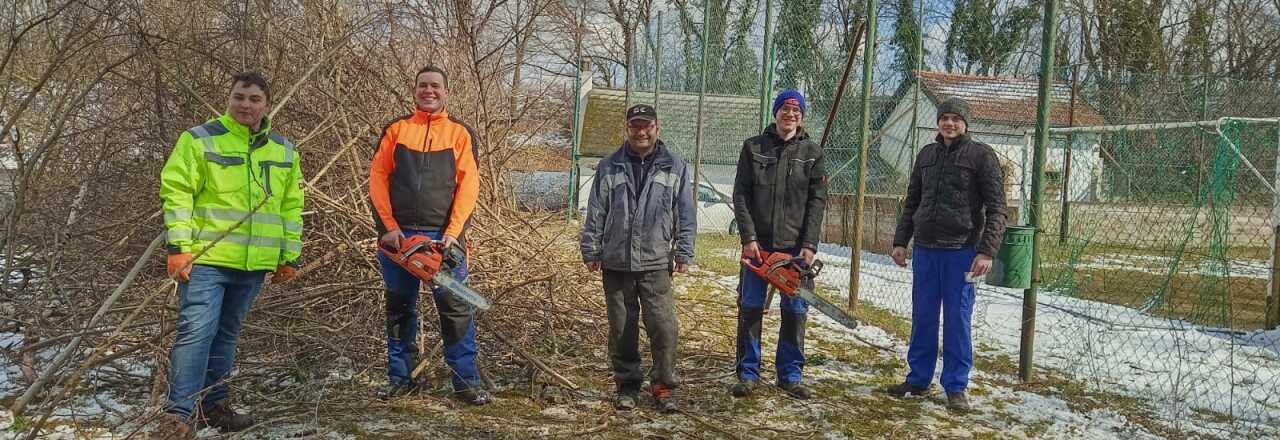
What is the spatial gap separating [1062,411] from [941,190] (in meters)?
1.29

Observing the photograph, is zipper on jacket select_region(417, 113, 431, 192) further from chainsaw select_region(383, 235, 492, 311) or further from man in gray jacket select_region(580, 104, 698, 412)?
man in gray jacket select_region(580, 104, 698, 412)

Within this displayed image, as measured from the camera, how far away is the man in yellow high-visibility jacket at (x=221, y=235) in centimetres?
309

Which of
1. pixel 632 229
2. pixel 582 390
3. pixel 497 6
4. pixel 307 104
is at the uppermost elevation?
pixel 497 6

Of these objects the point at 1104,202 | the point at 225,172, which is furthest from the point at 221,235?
the point at 1104,202

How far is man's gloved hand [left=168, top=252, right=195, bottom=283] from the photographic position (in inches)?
118

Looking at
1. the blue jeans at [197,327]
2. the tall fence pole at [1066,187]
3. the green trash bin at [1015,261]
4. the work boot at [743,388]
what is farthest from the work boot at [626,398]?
the tall fence pole at [1066,187]

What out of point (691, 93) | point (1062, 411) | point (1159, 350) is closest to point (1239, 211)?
point (1159, 350)

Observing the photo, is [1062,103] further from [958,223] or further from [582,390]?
[582,390]

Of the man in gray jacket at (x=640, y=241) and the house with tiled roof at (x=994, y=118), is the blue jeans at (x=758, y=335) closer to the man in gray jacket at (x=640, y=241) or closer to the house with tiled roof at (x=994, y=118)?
the man in gray jacket at (x=640, y=241)

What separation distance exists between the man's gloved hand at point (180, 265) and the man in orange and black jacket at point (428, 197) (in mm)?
863

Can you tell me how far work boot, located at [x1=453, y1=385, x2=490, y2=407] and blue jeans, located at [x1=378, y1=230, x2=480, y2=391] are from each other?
0.9 inches

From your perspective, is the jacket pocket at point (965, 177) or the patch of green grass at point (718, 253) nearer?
the jacket pocket at point (965, 177)

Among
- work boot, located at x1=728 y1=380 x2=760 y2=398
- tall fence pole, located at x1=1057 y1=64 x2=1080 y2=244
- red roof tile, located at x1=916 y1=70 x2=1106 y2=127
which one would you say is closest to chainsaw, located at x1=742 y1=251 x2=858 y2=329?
work boot, located at x1=728 y1=380 x2=760 y2=398

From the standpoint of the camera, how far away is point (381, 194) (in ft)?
12.4
